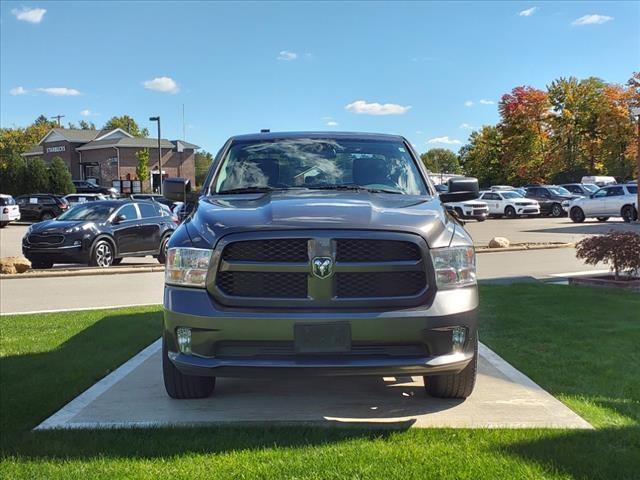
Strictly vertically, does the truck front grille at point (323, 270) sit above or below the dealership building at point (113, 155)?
below

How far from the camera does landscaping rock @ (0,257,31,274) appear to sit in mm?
13345

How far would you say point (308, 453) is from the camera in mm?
3422

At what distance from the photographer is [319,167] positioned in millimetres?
5074

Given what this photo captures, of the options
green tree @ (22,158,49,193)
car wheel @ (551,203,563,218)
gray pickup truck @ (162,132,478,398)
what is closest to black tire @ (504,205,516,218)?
car wheel @ (551,203,563,218)

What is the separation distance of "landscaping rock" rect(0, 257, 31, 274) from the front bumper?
11.2 metres

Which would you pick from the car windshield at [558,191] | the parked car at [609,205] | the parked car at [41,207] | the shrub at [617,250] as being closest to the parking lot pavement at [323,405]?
the shrub at [617,250]

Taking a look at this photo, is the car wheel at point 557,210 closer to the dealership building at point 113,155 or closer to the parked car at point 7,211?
the parked car at point 7,211

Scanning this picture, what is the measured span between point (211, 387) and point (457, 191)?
2.47 m

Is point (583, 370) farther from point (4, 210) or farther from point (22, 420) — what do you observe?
point (4, 210)

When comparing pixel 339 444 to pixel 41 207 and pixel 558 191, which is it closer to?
pixel 41 207

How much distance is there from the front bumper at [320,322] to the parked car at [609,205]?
1125 inches

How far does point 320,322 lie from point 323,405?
102cm

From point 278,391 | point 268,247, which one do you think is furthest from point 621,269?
point 268,247

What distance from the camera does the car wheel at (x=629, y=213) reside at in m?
29.0
